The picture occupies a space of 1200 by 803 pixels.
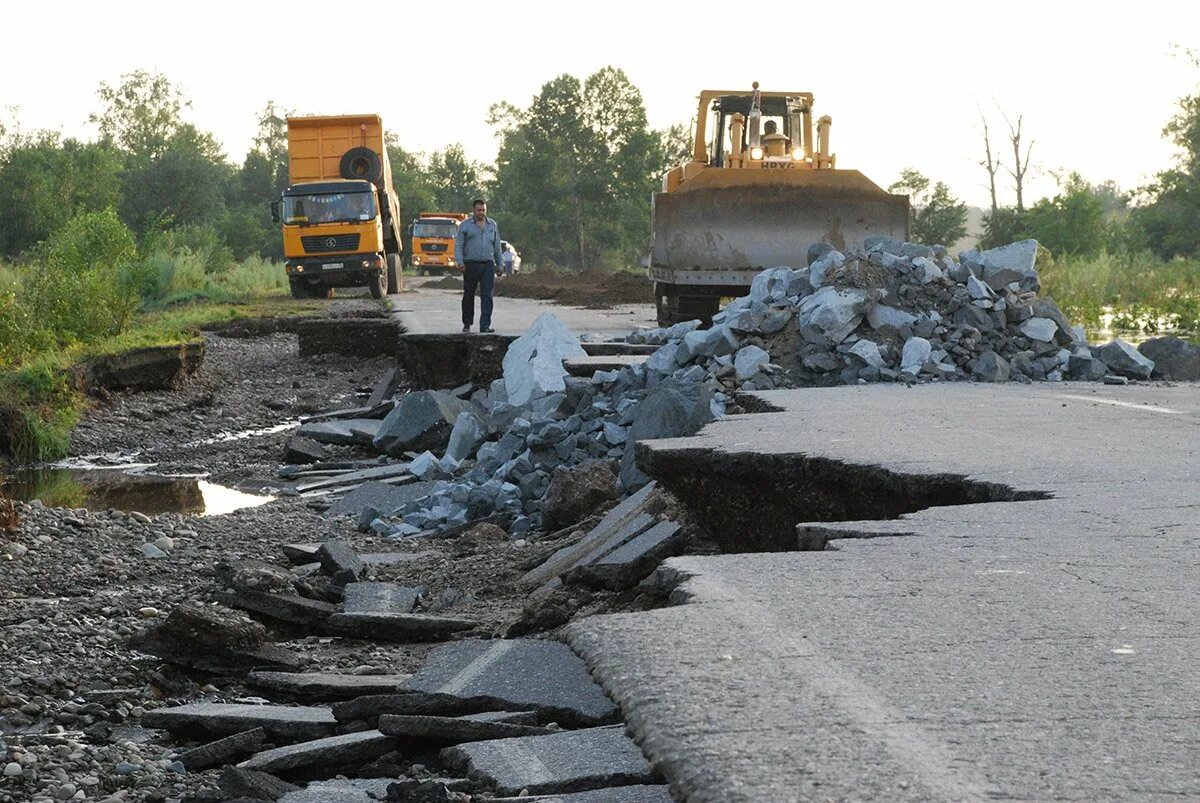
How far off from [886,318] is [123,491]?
7.31 meters

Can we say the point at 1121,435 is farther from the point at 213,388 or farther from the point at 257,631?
the point at 213,388

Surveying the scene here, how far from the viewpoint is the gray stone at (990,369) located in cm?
1236

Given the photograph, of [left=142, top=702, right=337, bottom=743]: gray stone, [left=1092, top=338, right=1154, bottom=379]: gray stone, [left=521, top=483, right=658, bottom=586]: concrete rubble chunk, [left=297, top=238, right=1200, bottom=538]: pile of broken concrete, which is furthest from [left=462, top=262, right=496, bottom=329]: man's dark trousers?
[left=142, top=702, right=337, bottom=743]: gray stone

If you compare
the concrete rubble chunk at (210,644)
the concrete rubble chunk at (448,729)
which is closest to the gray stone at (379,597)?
the concrete rubble chunk at (210,644)

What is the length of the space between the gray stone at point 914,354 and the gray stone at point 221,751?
807cm

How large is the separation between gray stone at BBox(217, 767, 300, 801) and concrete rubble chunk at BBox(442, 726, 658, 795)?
63cm

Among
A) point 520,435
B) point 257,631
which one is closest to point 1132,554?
point 257,631

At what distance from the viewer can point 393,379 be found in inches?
766

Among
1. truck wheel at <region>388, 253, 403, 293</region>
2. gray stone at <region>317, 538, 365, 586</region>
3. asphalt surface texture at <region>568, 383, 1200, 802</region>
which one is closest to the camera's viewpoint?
asphalt surface texture at <region>568, 383, 1200, 802</region>

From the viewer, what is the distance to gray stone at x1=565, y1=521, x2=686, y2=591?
645 centimetres

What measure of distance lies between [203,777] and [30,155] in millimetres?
64342

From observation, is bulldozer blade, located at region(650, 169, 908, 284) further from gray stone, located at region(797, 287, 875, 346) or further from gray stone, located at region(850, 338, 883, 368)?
gray stone, located at region(850, 338, 883, 368)

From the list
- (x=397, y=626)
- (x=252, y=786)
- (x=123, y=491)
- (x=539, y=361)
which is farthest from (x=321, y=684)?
(x=123, y=491)

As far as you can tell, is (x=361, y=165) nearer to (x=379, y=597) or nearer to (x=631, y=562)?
(x=379, y=597)
